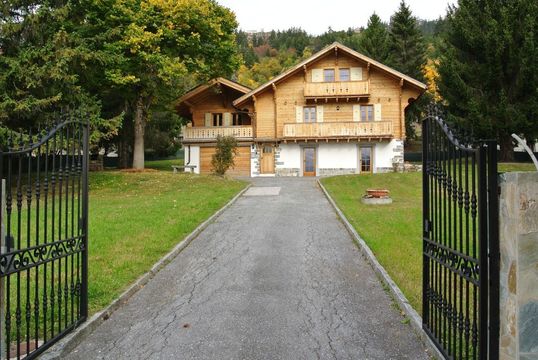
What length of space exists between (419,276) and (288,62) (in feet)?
255

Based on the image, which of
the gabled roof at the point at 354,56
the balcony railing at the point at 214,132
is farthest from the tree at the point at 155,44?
the balcony railing at the point at 214,132

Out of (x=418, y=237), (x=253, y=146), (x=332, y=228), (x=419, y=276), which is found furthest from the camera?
(x=253, y=146)

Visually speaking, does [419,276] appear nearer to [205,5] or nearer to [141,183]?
[141,183]

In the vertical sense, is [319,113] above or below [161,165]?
above

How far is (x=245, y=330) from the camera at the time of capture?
547 centimetres

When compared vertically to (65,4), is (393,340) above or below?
below

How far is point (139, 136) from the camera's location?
30.8m

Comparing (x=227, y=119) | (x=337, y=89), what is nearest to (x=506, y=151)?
(x=337, y=89)

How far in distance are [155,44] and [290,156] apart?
12475 mm

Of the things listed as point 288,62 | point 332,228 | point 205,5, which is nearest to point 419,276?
point 332,228

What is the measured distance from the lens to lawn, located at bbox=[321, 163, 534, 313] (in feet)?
24.6

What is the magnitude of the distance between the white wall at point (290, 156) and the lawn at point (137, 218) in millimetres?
8285

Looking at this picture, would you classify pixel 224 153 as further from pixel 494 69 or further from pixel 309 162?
pixel 494 69

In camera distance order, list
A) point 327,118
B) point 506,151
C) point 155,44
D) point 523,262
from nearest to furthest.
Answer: point 523,262 → point 155,44 → point 506,151 → point 327,118
